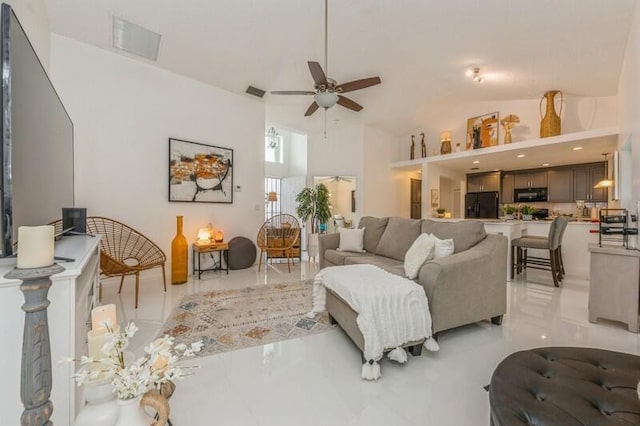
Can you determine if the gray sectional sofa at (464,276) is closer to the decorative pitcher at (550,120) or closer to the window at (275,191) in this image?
the decorative pitcher at (550,120)

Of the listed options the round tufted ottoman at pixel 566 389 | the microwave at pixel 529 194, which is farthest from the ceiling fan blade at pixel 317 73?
the microwave at pixel 529 194

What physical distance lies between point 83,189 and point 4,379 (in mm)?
3333

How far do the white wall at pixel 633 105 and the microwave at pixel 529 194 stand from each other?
3.45 m

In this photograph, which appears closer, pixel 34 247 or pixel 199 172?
pixel 34 247

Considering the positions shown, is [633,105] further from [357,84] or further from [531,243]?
[357,84]

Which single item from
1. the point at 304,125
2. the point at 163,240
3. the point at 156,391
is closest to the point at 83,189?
the point at 163,240

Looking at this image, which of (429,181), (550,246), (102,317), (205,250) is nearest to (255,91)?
(205,250)

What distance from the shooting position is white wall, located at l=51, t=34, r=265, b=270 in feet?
11.6

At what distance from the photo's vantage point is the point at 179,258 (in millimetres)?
3994

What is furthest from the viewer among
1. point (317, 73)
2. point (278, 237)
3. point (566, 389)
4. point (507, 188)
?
point (507, 188)

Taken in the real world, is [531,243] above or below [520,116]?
below

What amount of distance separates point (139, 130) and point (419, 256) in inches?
159

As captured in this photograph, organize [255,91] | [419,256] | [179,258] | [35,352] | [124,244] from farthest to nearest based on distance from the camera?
1. [255,91]
2. [179,258]
3. [124,244]
4. [419,256]
5. [35,352]

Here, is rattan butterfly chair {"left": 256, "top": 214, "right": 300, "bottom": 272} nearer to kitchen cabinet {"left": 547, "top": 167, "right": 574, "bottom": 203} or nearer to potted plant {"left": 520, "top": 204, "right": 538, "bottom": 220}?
potted plant {"left": 520, "top": 204, "right": 538, "bottom": 220}
